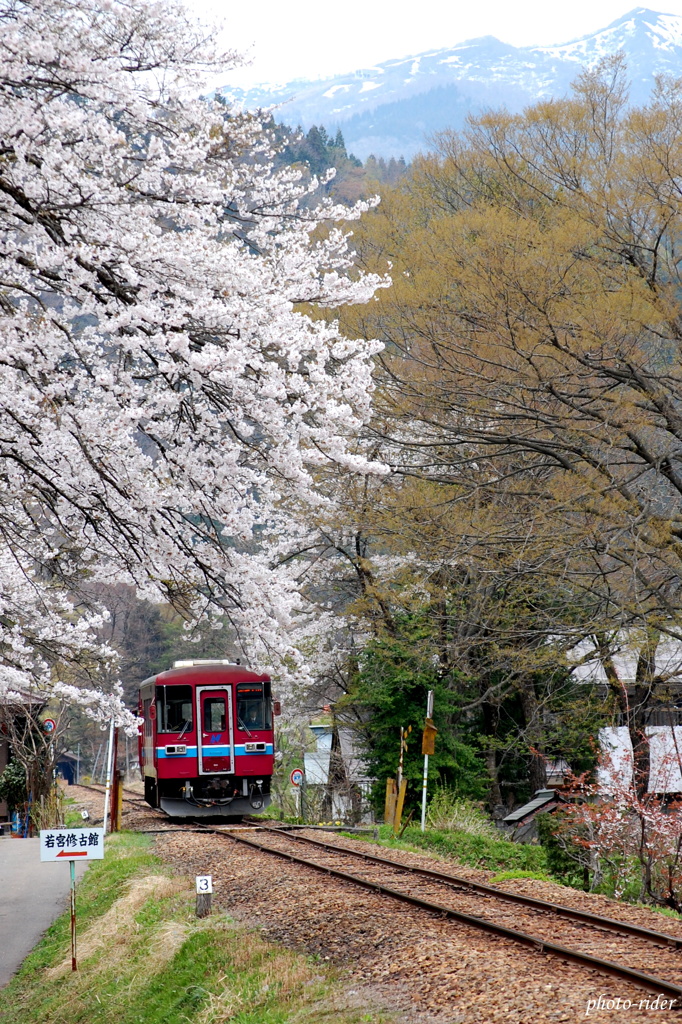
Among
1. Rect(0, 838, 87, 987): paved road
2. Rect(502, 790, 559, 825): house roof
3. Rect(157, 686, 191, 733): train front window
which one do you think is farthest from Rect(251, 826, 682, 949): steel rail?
Rect(502, 790, 559, 825): house roof

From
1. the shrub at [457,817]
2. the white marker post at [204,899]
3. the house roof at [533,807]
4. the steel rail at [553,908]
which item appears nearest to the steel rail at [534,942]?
the steel rail at [553,908]

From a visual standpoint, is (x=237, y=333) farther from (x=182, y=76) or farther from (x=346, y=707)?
(x=346, y=707)

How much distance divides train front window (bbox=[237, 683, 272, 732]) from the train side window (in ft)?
1.01

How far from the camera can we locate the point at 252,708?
1888cm

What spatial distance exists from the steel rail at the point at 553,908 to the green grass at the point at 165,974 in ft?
7.70

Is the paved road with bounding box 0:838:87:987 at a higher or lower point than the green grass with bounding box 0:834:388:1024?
lower

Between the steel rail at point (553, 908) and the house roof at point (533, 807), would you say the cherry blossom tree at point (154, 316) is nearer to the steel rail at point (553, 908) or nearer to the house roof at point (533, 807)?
the steel rail at point (553, 908)

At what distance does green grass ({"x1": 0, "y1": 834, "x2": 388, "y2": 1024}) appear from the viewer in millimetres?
6531

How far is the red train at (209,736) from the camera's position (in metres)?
18.5

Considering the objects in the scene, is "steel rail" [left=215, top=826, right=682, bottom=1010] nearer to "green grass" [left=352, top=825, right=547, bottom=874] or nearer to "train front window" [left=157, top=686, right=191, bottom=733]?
"green grass" [left=352, top=825, right=547, bottom=874]

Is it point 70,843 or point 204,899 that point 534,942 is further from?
point 70,843

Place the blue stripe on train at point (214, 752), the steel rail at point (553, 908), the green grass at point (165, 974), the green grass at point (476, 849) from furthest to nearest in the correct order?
the blue stripe on train at point (214, 752), the green grass at point (476, 849), the steel rail at point (553, 908), the green grass at point (165, 974)

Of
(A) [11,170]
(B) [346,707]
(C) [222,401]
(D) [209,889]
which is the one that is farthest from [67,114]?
(B) [346,707]

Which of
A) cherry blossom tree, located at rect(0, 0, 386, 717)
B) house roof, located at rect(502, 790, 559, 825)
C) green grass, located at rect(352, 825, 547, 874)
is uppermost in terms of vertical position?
cherry blossom tree, located at rect(0, 0, 386, 717)
